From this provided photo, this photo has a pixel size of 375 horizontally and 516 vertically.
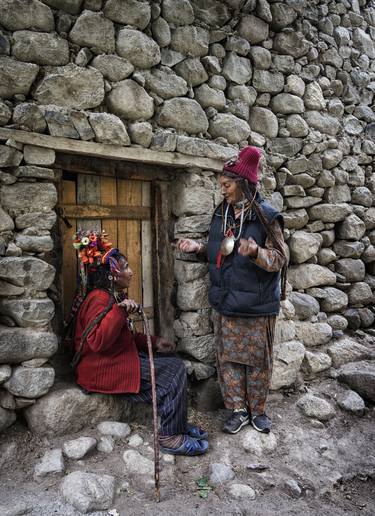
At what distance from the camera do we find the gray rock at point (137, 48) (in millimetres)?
2668

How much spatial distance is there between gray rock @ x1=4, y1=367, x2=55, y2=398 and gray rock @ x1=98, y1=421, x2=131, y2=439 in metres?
0.44

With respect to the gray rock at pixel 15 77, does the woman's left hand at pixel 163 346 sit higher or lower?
lower

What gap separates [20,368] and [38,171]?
1.18 meters

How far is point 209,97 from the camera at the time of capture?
10.2 feet

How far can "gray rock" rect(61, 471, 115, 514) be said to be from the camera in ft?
6.54

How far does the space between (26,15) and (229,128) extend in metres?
1.60

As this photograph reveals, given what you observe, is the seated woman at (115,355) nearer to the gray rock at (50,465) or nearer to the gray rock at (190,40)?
the gray rock at (50,465)

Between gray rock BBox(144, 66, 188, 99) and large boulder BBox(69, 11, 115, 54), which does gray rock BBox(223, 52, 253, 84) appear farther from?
large boulder BBox(69, 11, 115, 54)

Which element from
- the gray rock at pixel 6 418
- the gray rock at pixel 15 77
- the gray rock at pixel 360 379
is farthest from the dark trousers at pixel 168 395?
the gray rock at pixel 15 77

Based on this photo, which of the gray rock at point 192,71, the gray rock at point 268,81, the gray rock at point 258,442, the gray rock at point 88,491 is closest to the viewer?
the gray rock at point 88,491

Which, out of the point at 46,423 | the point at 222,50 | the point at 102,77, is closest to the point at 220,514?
the point at 46,423

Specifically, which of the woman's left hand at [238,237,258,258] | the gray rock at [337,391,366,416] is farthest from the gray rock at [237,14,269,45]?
the gray rock at [337,391,366,416]

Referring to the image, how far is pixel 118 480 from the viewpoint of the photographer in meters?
2.22

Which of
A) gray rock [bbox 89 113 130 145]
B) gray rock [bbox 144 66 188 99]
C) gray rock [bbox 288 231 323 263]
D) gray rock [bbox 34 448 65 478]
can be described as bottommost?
gray rock [bbox 34 448 65 478]
